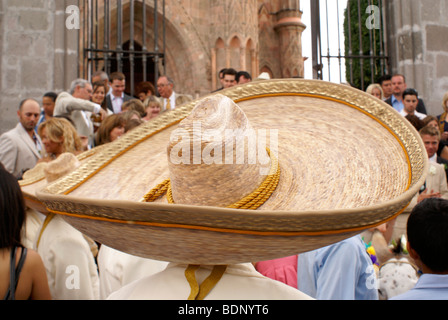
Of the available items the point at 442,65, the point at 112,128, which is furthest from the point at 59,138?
the point at 442,65

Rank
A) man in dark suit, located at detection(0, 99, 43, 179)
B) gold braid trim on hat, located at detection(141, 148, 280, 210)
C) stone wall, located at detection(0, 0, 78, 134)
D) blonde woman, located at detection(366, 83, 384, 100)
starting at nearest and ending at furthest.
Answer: gold braid trim on hat, located at detection(141, 148, 280, 210) → man in dark suit, located at detection(0, 99, 43, 179) → stone wall, located at detection(0, 0, 78, 134) → blonde woman, located at detection(366, 83, 384, 100)

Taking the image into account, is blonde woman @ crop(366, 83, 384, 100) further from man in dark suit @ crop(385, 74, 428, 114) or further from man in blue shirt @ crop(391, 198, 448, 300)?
man in blue shirt @ crop(391, 198, 448, 300)

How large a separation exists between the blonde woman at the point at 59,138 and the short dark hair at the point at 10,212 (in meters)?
1.89

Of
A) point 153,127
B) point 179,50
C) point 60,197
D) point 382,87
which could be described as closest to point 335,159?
point 153,127

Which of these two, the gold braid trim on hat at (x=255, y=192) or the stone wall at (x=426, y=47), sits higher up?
the stone wall at (x=426, y=47)

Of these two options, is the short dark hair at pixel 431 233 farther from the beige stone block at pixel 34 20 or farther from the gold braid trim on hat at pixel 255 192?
the beige stone block at pixel 34 20

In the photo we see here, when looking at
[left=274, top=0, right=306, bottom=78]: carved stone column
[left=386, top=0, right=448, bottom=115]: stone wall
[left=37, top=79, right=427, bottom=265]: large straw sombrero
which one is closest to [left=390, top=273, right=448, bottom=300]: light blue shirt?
[left=37, top=79, right=427, bottom=265]: large straw sombrero

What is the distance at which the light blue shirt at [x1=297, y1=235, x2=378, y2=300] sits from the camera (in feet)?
7.68

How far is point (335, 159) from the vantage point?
5.51 feet

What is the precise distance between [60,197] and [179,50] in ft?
44.7

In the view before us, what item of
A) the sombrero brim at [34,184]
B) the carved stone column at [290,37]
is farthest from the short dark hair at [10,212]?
the carved stone column at [290,37]

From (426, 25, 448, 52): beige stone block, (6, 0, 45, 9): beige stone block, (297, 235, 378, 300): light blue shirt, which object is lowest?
(297, 235, 378, 300): light blue shirt

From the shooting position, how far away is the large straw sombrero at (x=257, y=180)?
110 centimetres

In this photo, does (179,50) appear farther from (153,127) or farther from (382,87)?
(153,127)
